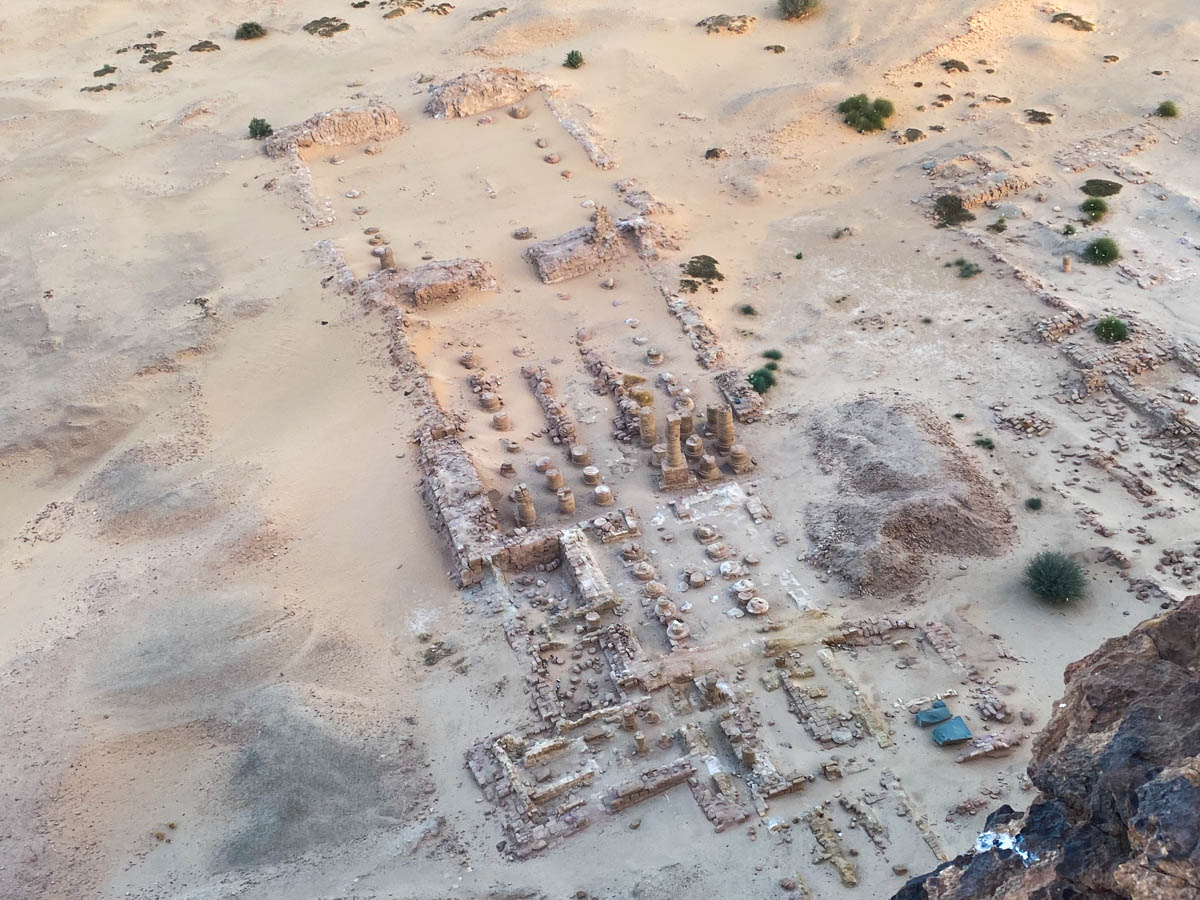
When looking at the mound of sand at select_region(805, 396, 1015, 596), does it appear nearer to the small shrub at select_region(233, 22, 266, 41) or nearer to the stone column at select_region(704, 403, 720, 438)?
the stone column at select_region(704, 403, 720, 438)

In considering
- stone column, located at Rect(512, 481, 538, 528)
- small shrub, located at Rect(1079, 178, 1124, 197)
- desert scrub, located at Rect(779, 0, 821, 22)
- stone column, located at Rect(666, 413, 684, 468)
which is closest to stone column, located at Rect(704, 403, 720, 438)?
stone column, located at Rect(666, 413, 684, 468)

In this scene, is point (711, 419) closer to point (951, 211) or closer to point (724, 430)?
point (724, 430)

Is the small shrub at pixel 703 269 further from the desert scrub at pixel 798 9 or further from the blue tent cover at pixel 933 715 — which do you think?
the desert scrub at pixel 798 9

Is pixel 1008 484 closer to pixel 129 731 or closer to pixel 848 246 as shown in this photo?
pixel 848 246

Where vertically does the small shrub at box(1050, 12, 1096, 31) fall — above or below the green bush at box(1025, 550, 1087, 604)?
above

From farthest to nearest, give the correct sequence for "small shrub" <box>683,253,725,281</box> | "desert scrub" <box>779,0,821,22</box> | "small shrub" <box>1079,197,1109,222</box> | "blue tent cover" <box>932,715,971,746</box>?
"desert scrub" <box>779,0,821,22</box> < "small shrub" <box>1079,197,1109,222</box> < "small shrub" <box>683,253,725,281</box> < "blue tent cover" <box>932,715,971,746</box>

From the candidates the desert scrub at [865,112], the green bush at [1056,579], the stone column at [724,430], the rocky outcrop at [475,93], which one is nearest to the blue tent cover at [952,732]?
the green bush at [1056,579]
